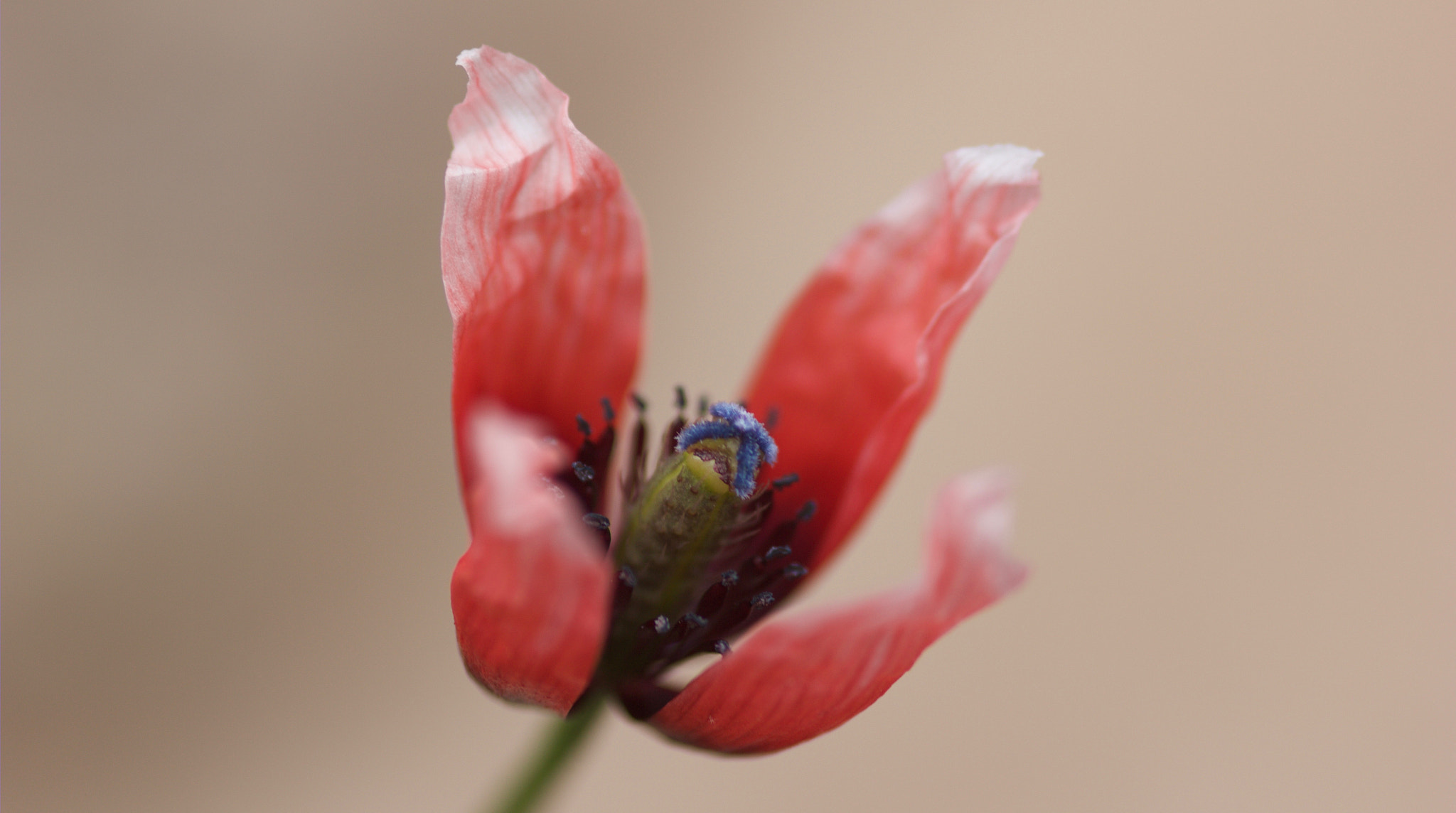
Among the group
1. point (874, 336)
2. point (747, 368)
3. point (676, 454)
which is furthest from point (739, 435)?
point (747, 368)

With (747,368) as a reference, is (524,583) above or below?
above

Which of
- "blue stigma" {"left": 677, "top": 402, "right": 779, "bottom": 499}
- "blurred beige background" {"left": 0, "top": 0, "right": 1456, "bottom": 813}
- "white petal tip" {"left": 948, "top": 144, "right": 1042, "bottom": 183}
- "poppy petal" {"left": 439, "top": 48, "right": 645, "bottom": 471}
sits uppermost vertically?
"white petal tip" {"left": 948, "top": 144, "right": 1042, "bottom": 183}

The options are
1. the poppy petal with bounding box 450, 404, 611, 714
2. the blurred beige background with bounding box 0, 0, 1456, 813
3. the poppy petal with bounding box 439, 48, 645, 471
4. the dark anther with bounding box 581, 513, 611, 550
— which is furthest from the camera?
the blurred beige background with bounding box 0, 0, 1456, 813

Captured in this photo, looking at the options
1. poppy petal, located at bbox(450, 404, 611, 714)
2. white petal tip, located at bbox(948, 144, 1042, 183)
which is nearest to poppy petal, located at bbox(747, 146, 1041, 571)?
white petal tip, located at bbox(948, 144, 1042, 183)

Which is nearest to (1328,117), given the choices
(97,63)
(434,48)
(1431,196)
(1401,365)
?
(1431,196)

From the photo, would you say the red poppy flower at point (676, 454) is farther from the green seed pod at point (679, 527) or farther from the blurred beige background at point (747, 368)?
the blurred beige background at point (747, 368)

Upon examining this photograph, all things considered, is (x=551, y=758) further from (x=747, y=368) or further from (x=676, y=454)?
(x=747, y=368)

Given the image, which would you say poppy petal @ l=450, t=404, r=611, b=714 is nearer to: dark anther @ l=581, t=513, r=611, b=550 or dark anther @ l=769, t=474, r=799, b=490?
dark anther @ l=581, t=513, r=611, b=550

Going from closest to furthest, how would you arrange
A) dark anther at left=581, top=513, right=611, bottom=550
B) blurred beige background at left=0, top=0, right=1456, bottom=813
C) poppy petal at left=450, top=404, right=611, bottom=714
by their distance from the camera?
poppy petal at left=450, top=404, right=611, bottom=714 → dark anther at left=581, top=513, right=611, bottom=550 → blurred beige background at left=0, top=0, right=1456, bottom=813
